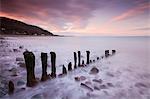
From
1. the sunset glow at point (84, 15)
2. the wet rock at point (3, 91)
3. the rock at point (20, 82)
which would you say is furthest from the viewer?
the sunset glow at point (84, 15)

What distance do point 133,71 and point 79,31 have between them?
0.93 m

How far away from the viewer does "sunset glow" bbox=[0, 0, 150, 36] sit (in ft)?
6.72

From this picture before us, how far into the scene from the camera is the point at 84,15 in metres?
2.14

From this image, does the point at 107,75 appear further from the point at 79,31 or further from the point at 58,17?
the point at 58,17

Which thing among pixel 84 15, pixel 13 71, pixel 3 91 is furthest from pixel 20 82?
pixel 84 15

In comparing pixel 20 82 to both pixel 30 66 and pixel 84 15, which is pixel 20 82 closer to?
pixel 30 66

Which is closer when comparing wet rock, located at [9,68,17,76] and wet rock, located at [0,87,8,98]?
wet rock, located at [0,87,8,98]

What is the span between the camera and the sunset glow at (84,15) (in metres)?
2.05

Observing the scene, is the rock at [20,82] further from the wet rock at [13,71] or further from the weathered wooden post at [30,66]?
the wet rock at [13,71]

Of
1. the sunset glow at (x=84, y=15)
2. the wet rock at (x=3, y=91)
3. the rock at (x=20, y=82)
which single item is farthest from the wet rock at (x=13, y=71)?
the sunset glow at (x=84, y=15)

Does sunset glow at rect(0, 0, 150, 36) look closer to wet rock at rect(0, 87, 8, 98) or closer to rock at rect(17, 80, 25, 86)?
rock at rect(17, 80, 25, 86)

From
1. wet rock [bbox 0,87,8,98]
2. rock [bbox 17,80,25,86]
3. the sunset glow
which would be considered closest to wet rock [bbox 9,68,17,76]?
rock [bbox 17,80,25,86]

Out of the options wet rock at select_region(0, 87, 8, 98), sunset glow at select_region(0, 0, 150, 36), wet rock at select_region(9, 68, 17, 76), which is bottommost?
wet rock at select_region(0, 87, 8, 98)

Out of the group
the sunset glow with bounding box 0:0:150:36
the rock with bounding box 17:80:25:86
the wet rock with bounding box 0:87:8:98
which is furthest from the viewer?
the sunset glow with bounding box 0:0:150:36
